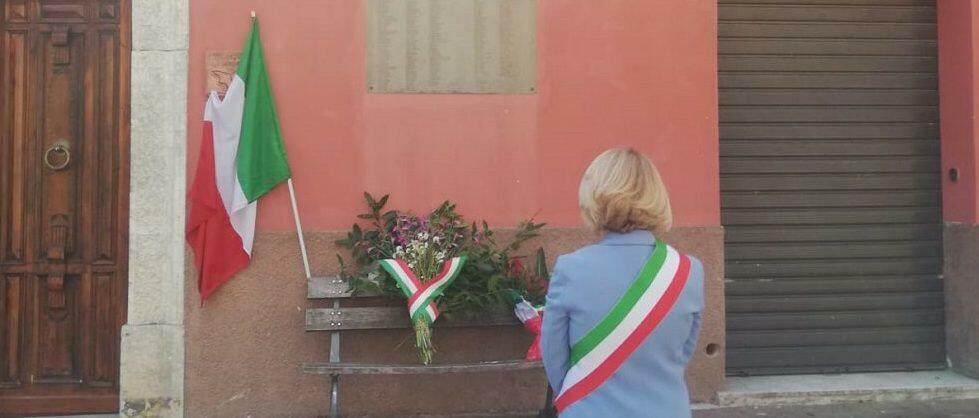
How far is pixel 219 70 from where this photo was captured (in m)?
5.18

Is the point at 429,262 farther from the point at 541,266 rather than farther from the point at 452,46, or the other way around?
the point at 452,46

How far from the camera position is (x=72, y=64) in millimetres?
5352

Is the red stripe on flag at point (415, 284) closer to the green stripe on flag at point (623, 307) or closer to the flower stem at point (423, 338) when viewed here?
the flower stem at point (423, 338)

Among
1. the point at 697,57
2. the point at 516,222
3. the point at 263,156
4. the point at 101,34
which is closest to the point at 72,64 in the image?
the point at 101,34

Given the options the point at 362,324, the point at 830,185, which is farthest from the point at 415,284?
the point at 830,185

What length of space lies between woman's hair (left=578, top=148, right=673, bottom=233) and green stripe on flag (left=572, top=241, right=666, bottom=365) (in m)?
0.12

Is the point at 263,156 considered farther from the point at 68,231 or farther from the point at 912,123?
the point at 912,123

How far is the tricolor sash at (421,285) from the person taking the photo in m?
4.86

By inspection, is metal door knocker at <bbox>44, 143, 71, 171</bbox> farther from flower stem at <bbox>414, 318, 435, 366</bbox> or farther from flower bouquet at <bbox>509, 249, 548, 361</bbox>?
flower bouquet at <bbox>509, 249, 548, 361</bbox>

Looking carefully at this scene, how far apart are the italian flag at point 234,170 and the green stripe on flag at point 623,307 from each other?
321 centimetres

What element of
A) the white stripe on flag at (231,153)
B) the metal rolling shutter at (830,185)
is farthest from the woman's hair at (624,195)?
the metal rolling shutter at (830,185)

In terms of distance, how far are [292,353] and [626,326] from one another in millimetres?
3327

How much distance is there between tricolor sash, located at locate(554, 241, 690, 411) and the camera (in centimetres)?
238

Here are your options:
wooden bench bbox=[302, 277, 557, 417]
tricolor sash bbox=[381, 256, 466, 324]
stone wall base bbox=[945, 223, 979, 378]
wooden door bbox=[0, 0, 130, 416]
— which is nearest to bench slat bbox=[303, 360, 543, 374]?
wooden bench bbox=[302, 277, 557, 417]
